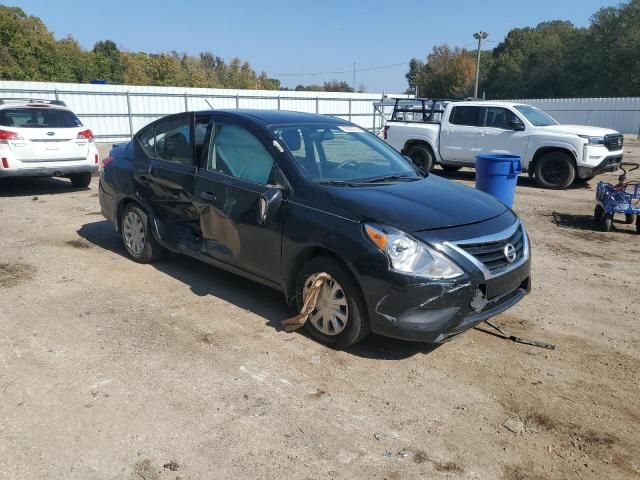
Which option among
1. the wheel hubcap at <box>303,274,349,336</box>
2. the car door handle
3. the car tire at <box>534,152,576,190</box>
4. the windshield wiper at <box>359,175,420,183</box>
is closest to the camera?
the wheel hubcap at <box>303,274,349,336</box>

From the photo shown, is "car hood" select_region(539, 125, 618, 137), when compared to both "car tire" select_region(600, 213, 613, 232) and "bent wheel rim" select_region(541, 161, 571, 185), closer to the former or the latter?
"bent wheel rim" select_region(541, 161, 571, 185)

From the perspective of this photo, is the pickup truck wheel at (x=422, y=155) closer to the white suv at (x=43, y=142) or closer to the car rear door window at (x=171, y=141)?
the white suv at (x=43, y=142)

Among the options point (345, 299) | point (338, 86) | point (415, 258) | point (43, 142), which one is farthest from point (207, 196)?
point (338, 86)

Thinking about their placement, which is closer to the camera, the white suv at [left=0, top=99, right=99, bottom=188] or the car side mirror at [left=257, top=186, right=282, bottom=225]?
the car side mirror at [left=257, top=186, right=282, bottom=225]

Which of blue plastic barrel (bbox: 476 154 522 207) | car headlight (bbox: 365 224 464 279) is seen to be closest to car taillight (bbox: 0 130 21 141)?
blue plastic barrel (bbox: 476 154 522 207)

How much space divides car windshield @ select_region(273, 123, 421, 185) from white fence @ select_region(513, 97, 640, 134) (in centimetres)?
3002

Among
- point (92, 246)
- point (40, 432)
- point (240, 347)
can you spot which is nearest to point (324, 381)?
point (240, 347)

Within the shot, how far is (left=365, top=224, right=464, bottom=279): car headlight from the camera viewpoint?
11.7ft

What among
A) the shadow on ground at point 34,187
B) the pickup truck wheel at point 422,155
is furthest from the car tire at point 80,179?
the pickup truck wheel at point 422,155

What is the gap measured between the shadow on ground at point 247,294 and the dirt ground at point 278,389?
0.07ft

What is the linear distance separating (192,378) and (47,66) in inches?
1753

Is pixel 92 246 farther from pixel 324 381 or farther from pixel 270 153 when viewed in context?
pixel 324 381

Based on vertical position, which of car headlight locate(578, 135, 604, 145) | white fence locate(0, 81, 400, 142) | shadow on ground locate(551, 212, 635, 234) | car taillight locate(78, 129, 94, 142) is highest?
white fence locate(0, 81, 400, 142)

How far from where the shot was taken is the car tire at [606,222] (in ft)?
25.7
